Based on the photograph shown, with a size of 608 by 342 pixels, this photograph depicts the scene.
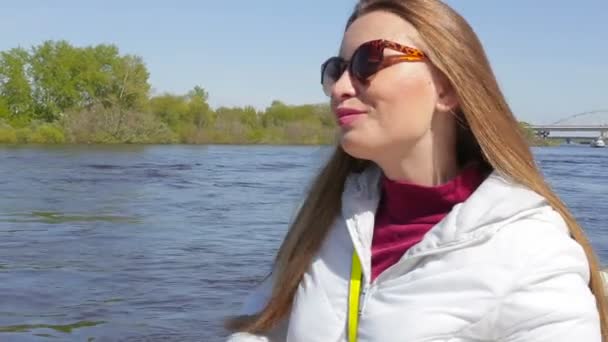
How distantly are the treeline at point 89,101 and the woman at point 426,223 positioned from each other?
61346 millimetres

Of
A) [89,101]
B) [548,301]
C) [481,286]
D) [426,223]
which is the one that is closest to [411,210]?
[426,223]

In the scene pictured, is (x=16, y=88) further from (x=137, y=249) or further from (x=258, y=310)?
(x=258, y=310)

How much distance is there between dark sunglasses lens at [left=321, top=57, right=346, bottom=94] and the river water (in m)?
0.30

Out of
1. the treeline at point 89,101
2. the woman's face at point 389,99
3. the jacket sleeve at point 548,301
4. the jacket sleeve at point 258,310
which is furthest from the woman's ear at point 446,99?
the treeline at point 89,101

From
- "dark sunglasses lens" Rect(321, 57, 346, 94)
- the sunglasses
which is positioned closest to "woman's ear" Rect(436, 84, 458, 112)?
the sunglasses

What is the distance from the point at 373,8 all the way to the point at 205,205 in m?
15.2

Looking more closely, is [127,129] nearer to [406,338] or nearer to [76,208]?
[76,208]

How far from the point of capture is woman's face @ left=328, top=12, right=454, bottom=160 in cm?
189

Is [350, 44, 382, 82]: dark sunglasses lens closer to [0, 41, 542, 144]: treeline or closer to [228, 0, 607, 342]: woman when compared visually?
[228, 0, 607, 342]: woman

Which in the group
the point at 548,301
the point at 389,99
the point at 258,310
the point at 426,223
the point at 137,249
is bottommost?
the point at 137,249

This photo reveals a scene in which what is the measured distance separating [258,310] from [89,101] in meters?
69.9

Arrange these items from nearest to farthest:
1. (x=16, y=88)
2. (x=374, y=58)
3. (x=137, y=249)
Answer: (x=374, y=58) → (x=137, y=249) → (x=16, y=88)

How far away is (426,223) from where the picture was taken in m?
1.95

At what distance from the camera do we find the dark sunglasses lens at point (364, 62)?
6.15ft
